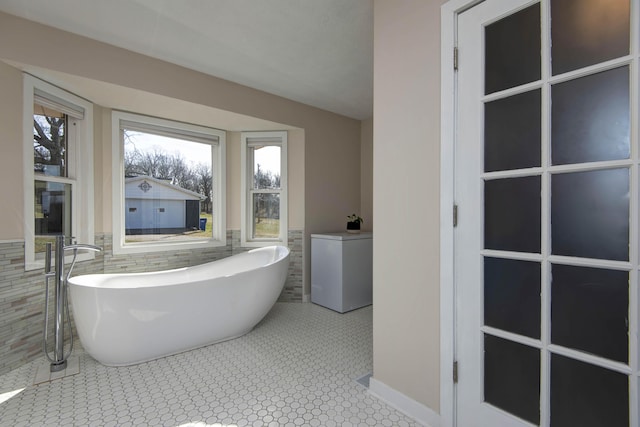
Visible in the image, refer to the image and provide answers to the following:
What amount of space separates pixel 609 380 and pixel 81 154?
12.5ft

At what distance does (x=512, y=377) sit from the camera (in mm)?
1310

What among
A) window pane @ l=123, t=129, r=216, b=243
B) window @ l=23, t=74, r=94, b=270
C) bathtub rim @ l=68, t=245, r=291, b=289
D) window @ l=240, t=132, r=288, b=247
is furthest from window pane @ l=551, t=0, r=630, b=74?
window pane @ l=123, t=129, r=216, b=243

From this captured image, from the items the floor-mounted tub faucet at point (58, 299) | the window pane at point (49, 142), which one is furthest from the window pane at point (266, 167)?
the floor-mounted tub faucet at point (58, 299)

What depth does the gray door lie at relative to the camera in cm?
104

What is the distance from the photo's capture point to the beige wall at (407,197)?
156 centimetres

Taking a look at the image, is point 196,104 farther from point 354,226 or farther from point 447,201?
point 447,201

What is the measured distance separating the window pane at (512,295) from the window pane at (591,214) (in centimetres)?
16

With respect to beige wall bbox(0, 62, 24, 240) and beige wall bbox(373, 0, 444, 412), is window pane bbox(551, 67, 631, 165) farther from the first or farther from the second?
beige wall bbox(0, 62, 24, 240)

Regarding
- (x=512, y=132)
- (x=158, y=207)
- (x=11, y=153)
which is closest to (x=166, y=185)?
(x=158, y=207)

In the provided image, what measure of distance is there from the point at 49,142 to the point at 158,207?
1.10 m

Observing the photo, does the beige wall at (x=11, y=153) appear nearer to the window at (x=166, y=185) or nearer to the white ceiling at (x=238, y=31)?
the white ceiling at (x=238, y=31)

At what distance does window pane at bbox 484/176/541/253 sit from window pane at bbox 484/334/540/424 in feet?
1.44

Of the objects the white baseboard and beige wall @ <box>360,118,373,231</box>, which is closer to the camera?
the white baseboard

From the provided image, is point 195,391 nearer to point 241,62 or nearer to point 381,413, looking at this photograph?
point 381,413
